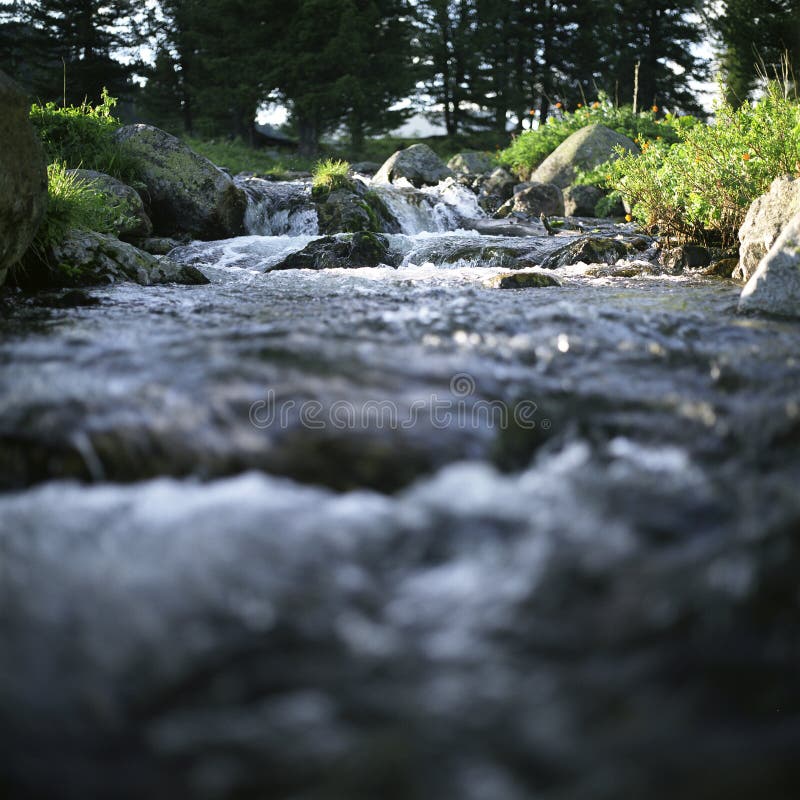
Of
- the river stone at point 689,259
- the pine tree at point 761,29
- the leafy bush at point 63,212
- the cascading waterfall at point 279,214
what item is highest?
the pine tree at point 761,29

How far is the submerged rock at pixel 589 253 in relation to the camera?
8305 millimetres

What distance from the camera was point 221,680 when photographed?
1248 millimetres

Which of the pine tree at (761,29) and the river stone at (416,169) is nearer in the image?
the river stone at (416,169)

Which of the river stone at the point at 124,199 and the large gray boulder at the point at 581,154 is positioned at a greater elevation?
the large gray boulder at the point at 581,154

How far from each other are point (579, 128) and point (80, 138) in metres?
13.9

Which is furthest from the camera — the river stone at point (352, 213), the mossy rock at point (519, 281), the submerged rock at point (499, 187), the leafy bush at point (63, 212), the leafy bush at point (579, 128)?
the leafy bush at point (579, 128)

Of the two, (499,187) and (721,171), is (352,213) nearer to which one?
(499,187)

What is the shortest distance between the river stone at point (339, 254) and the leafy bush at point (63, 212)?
216 centimetres

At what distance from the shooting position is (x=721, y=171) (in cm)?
731

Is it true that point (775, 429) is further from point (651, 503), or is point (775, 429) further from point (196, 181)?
point (196, 181)

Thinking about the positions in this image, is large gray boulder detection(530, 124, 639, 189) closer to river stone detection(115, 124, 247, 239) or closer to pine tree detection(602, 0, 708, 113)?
river stone detection(115, 124, 247, 239)

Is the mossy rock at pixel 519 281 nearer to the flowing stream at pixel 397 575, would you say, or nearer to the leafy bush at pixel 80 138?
the flowing stream at pixel 397 575

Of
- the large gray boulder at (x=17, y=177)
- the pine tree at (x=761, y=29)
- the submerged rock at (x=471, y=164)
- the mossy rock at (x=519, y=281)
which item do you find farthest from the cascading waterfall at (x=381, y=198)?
the pine tree at (x=761, y=29)

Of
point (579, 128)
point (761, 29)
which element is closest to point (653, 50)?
point (761, 29)
